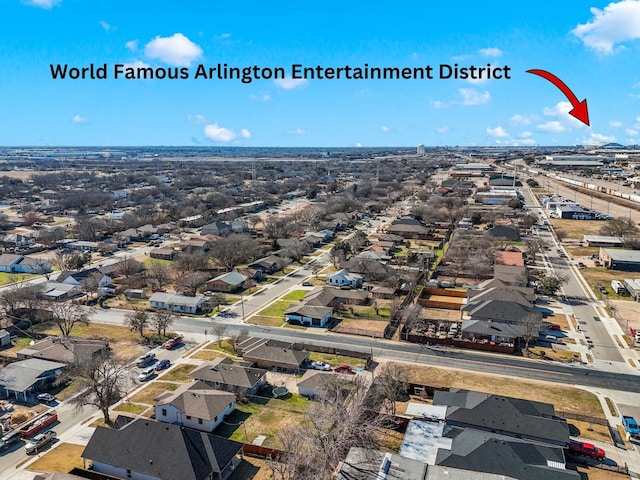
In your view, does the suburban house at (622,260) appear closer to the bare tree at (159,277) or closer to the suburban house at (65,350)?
the bare tree at (159,277)

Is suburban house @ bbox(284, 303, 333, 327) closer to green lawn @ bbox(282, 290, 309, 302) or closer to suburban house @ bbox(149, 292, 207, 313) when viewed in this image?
green lawn @ bbox(282, 290, 309, 302)

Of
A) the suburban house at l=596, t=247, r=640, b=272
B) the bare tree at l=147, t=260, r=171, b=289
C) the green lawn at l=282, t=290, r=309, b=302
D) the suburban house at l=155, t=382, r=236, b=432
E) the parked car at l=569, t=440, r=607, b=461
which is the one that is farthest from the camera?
the suburban house at l=596, t=247, r=640, b=272

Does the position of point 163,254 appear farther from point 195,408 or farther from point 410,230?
point 195,408

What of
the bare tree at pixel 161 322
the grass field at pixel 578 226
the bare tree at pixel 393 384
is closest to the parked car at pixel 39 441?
the bare tree at pixel 161 322

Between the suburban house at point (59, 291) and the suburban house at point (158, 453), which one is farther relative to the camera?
the suburban house at point (59, 291)

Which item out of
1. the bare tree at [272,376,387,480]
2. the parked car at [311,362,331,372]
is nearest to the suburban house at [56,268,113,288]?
the parked car at [311,362,331,372]

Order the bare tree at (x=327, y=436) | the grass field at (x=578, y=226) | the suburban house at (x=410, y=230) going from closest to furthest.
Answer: the bare tree at (x=327, y=436) < the suburban house at (x=410, y=230) < the grass field at (x=578, y=226)
